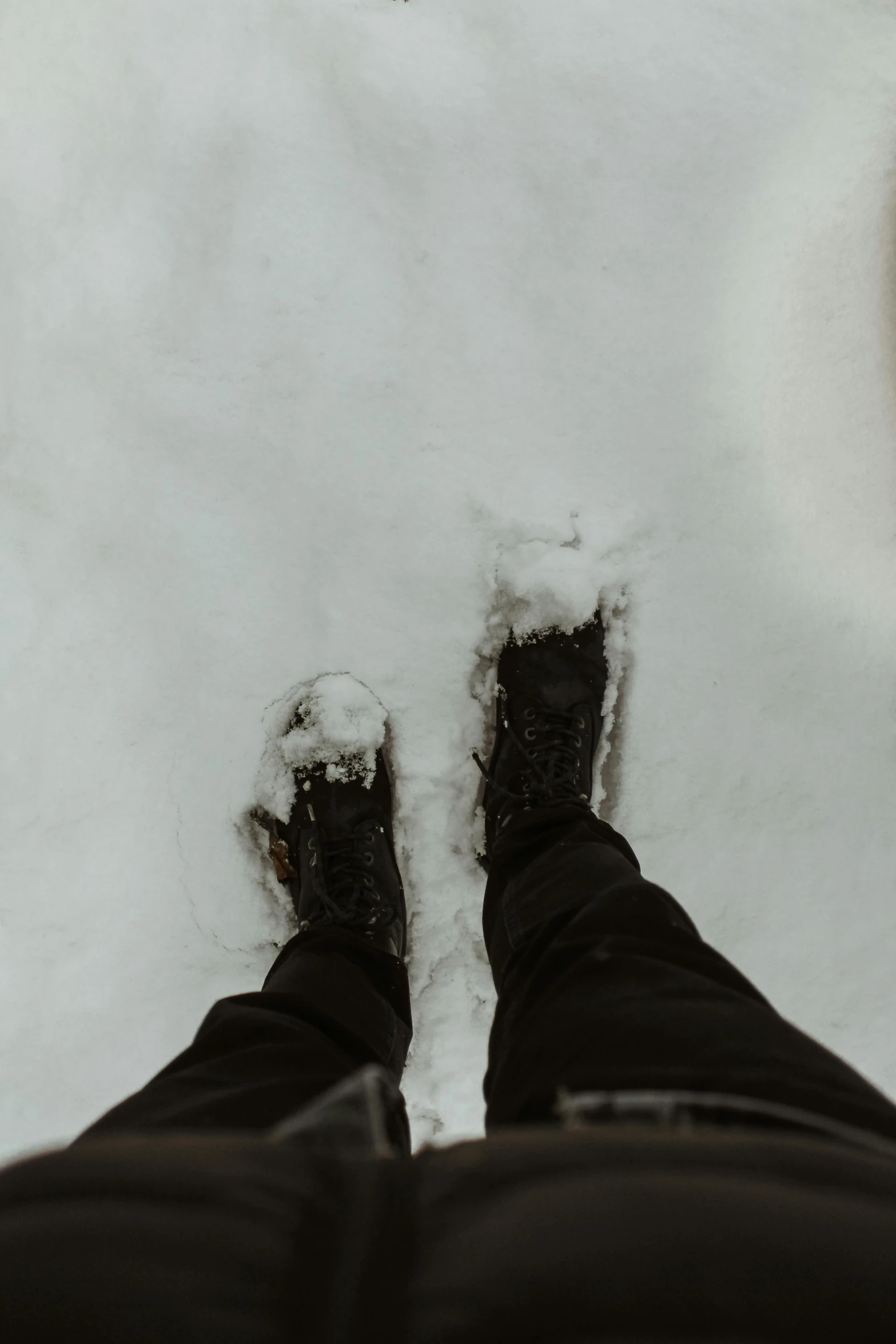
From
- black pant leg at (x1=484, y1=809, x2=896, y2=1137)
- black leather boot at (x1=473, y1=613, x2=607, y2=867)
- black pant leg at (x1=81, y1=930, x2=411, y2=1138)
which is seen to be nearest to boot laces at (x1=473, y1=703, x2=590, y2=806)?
black leather boot at (x1=473, y1=613, x2=607, y2=867)

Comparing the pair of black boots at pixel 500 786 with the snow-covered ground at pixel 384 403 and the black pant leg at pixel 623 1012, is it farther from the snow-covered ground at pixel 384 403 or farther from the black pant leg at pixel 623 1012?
the black pant leg at pixel 623 1012

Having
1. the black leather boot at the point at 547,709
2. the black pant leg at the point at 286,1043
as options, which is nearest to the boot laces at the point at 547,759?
the black leather boot at the point at 547,709

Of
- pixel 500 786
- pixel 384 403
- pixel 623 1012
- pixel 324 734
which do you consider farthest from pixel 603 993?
pixel 384 403

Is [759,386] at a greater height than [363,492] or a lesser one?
greater

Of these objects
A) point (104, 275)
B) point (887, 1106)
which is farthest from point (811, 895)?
point (104, 275)

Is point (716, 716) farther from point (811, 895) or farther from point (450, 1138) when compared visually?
point (450, 1138)

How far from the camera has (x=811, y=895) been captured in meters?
1.07

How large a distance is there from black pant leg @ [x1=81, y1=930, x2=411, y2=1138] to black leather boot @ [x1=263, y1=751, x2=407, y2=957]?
5 cm

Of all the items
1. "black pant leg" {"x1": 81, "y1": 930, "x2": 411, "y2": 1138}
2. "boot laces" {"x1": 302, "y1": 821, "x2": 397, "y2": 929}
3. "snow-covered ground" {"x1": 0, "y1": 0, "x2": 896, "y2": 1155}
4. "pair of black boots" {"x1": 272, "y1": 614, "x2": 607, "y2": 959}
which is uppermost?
"snow-covered ground" {"x1": 0, "y1": 0, "x2": 896, "y2": 1155}

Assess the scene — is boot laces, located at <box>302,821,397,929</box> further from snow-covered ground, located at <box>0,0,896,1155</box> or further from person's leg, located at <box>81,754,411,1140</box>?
snow-covered ground, located at <box>0,0,896,1155</box>

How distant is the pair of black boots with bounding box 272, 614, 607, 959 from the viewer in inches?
38.5

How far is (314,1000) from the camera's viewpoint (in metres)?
0.74

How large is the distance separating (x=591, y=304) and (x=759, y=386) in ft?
0.76

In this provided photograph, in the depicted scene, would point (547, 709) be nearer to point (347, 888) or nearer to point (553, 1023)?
point (347, 888)
